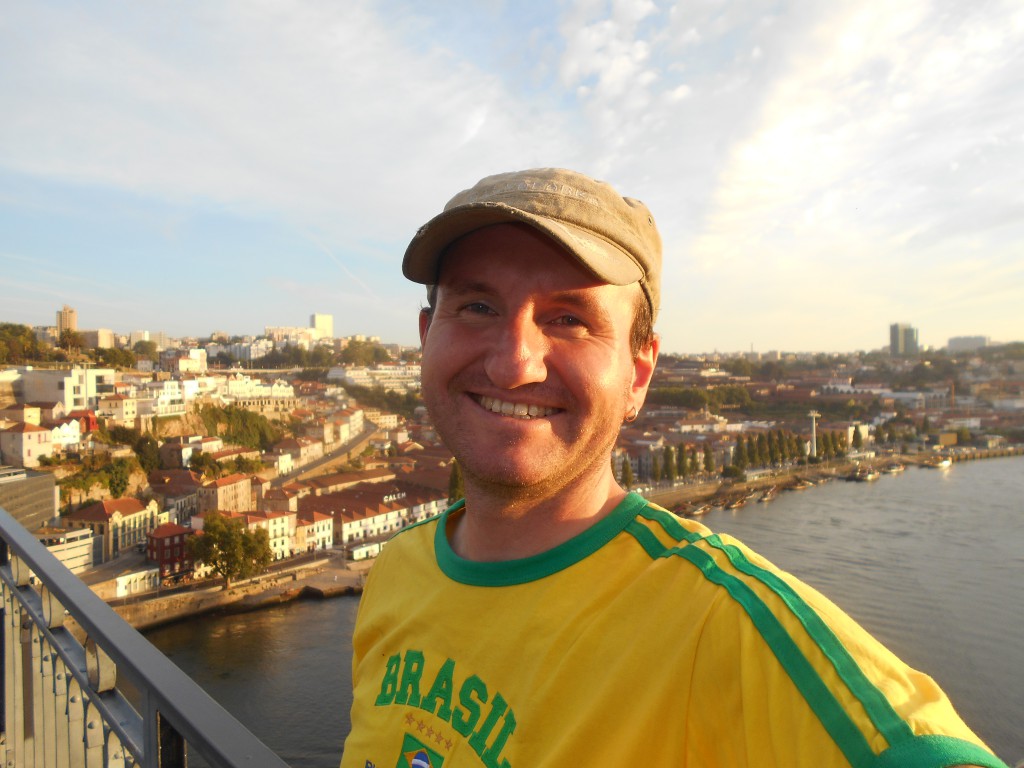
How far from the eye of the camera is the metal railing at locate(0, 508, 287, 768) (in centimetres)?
34

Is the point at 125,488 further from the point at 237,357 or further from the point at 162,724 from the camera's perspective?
the point at 237,357

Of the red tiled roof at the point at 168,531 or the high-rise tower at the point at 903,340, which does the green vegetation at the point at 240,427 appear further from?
the high-rise tower at the point at 903,340

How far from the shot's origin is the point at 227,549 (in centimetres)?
A: 793

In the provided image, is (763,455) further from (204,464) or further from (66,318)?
(66,318)

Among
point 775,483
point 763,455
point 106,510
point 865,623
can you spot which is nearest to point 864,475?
point 763,455

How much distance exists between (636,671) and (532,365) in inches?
6.2

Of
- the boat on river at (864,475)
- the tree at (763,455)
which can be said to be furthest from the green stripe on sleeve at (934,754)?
the tree at (763,455)

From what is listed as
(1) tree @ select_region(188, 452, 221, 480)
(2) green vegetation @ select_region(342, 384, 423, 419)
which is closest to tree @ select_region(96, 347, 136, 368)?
(2) green vegetation @ select_region(342, 384, 423, 419)

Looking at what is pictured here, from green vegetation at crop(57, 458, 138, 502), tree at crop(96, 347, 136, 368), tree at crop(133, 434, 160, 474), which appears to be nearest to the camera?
green vegetation at crop(57, 458, 138, 502)

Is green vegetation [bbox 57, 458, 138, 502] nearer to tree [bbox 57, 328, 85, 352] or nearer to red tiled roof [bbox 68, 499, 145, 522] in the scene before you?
red tiled roof [bbox 68, 499, 145, 522]

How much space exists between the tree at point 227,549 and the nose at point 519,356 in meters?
8.37

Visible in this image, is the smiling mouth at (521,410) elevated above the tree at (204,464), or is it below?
above

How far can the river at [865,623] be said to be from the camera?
16.2 ft

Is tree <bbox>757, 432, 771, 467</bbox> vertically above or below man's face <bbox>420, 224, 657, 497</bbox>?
below
